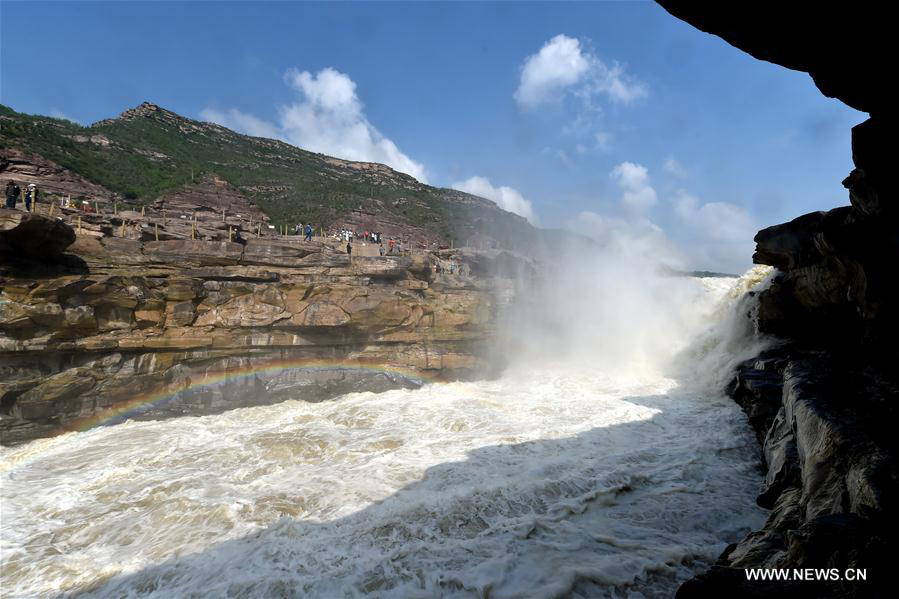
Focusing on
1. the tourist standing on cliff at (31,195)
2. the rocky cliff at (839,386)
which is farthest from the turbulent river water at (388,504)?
the tourist standing on cliff at (31,195)

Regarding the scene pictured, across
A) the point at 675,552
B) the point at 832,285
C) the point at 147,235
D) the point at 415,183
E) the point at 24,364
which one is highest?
the point at 415,183

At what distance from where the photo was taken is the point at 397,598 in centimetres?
452

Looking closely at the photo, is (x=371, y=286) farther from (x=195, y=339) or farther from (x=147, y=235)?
(x=147, y=235)

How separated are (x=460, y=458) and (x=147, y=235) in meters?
22.5

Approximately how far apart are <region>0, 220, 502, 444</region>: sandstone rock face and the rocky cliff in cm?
1168

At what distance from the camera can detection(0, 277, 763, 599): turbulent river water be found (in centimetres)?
493

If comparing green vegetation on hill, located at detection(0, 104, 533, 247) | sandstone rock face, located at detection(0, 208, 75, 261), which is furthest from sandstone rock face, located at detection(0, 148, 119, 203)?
sandstone rock face, located at detection(0, 208, 75, 261)

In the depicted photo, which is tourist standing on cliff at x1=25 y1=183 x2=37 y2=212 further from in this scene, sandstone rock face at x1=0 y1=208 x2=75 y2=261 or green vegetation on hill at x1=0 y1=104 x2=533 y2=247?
green vegetation on hill at x1=0 y1=104 x2=533 y2=247

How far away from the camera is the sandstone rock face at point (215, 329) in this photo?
11.6 meters

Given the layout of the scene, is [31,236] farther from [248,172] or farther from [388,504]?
[248,172]

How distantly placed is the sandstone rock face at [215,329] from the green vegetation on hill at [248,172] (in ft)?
130

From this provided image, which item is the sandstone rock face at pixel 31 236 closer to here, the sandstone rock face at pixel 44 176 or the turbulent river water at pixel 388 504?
the turbulent river water at pixel 388 504

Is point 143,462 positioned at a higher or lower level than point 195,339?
lower

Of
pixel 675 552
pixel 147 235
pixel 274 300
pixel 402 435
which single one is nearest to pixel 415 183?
pixel 147 235
